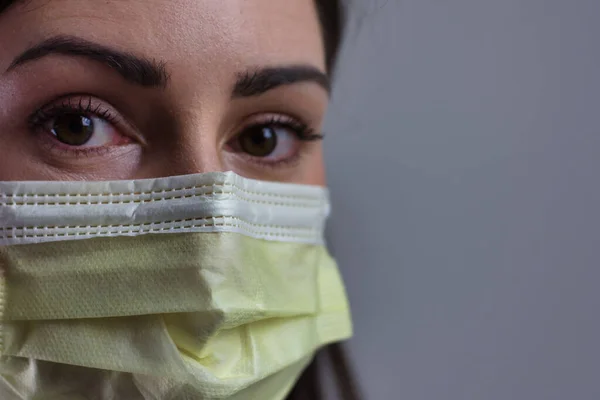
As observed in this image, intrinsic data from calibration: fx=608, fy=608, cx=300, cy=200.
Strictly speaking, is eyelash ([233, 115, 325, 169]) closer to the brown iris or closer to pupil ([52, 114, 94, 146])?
the brown iris

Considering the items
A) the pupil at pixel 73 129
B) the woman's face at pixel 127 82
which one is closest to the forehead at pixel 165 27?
the woman's face at pixel 127 82

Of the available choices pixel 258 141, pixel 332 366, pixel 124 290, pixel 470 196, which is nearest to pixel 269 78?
pixel 258 141

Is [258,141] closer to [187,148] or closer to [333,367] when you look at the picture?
[187,148]

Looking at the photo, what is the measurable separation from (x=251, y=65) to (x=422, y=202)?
0.51 m

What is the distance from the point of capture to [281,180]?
980 mm

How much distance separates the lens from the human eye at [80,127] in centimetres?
82

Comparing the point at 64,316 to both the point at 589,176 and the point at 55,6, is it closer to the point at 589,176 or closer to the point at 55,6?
the point at 55,6

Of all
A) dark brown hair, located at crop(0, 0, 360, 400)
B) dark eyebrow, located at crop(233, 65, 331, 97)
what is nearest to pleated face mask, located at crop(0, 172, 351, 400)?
dark eyebrow, located at crop(233, 65, 331, 97)

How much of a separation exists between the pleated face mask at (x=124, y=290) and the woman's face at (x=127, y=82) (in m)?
0.05

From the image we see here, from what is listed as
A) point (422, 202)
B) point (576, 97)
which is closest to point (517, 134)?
point (576, 97)

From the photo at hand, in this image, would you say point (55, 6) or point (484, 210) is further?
point (484, 210)

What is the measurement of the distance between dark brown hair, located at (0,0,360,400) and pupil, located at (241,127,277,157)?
0.22 meters

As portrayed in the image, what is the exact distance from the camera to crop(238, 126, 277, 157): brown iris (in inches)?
37.3

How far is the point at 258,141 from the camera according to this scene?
960 mm
